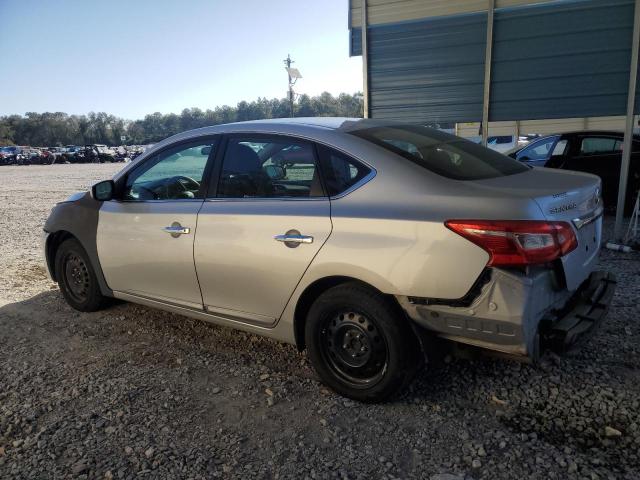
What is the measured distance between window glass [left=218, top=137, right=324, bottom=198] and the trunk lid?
1.01 meters

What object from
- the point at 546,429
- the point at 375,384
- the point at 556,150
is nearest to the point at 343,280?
the point at 375,384

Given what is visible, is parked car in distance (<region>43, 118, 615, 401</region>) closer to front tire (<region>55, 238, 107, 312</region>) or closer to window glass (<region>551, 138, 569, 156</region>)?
front tire (<region>55, 238, 107, 312</region>)

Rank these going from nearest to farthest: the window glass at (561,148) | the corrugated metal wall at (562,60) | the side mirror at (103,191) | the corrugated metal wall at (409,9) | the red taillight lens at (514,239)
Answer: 1. the red taillight lens at (514,239)
2. the side mirror at (103,191)
3. the corrugated metal wall at (562,60)
4. the corrugated metal wall at (409,9)
5. the window glass at (561,148)

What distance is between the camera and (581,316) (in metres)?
2.76

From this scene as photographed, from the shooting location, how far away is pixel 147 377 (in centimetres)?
339

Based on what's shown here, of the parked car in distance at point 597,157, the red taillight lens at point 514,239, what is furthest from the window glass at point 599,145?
the red taillight lens at point 514,239

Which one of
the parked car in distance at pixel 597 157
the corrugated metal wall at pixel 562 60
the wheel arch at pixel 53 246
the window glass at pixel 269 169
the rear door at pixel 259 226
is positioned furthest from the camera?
the parked car in distance at pixel 597 157

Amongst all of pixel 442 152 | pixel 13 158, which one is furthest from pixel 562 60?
pixel 13 158

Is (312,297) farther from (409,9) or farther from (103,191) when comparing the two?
(409,9)

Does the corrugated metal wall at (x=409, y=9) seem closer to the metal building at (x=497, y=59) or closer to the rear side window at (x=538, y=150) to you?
the metal building at (x=497, y=59)

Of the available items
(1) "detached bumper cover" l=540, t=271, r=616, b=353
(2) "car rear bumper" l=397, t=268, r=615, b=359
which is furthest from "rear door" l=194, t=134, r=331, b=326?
(1) "detached bumper cover" l=540, t=271, r=616, b=353

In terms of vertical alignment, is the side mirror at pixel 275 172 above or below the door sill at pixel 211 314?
above

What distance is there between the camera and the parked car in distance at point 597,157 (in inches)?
328

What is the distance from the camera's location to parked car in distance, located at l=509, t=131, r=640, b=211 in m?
8.33
